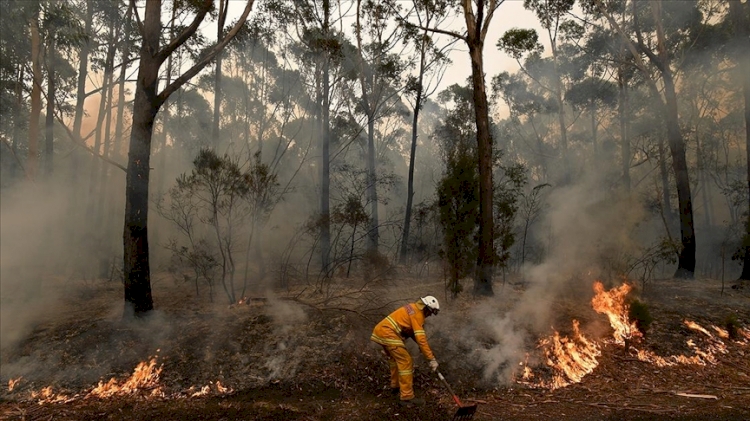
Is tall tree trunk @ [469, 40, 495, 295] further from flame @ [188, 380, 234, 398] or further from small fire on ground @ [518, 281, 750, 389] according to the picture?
flame @ [188, 380, 234, 398]

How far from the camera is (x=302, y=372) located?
279 inches

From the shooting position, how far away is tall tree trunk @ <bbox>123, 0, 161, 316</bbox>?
27.8 ft

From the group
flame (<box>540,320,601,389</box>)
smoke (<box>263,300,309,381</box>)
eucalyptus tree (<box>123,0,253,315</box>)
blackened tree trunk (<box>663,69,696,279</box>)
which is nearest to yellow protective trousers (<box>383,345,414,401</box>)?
smoke (<box>263,300,309,381</box>)

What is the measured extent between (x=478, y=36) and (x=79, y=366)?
11086mm

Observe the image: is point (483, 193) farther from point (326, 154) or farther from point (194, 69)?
point (326, 154)

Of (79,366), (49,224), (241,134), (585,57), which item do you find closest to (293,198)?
(241,134)

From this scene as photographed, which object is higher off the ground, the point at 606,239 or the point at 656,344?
the point at 606,239

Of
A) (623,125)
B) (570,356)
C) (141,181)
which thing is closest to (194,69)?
Result: (141,181)

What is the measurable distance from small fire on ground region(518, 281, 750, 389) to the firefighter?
1.97 meters

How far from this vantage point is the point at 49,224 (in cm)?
1238

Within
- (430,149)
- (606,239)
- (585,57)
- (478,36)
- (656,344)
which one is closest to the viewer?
(656,344)

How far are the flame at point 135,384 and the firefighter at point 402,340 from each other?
3.75m

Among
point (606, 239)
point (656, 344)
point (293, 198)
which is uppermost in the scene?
point (293, 198)

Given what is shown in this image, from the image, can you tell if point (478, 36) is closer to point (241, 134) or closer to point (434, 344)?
point (434, 344)
